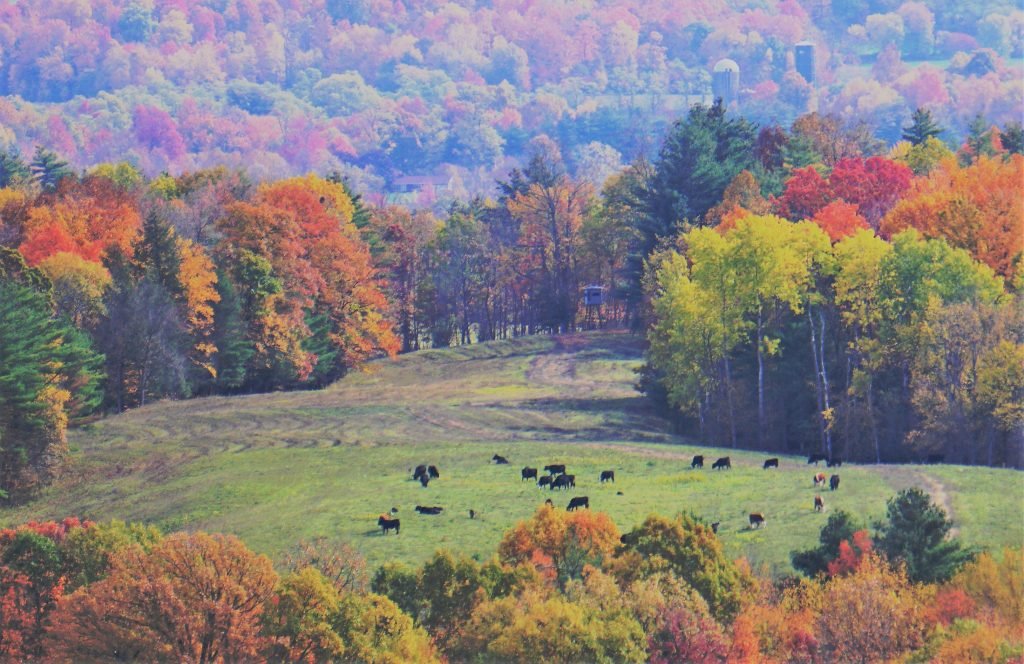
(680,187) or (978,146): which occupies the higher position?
(978,146)

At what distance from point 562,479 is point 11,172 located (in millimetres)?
111825

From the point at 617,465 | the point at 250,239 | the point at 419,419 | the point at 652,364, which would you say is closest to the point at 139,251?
the point at 250,239

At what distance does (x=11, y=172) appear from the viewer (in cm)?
17175

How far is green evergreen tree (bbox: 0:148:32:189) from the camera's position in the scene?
163 meters

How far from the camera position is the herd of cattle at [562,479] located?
68.0 m

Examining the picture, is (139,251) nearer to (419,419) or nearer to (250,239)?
(250,239)

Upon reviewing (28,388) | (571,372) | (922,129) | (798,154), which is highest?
(922,129)

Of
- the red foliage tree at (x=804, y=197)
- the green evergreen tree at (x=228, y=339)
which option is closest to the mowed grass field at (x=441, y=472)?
the green evergreen tree at (x=228, y=339)

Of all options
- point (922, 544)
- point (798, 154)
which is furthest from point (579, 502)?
point (798, 154)

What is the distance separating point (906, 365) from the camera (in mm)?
93188

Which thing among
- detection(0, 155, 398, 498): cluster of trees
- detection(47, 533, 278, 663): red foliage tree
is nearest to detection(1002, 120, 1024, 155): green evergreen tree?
detection(0, 155, 398, 498): cluster of trees

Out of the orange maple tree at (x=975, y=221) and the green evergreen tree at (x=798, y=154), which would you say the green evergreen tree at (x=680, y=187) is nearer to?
the green evergreen tree at (x=798, y=154)

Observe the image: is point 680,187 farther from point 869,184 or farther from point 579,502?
point 579,502

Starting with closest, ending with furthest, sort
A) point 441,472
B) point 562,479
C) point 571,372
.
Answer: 1. point 562,479
2. point 441,472
3. point 571,372
